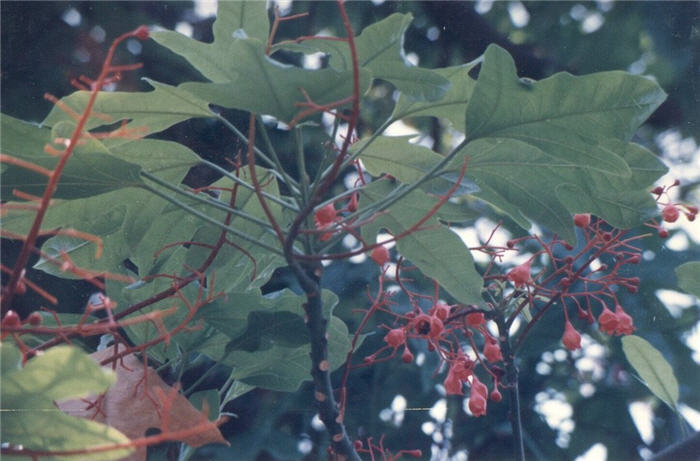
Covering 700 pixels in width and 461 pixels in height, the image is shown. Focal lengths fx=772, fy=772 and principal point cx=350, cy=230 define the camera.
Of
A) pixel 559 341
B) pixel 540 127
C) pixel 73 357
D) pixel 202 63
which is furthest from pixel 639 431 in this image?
pixel 73 357

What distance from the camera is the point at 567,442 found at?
1.46 m

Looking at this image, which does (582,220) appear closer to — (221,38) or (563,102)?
(563,102)

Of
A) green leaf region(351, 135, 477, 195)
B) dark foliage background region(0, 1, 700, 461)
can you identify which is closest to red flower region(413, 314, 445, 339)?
green leaf region(351, 135, 477, 195)

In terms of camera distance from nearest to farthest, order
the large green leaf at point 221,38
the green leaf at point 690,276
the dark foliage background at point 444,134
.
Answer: the large green leaf at point 221,38 → the green leaf at point 690,276 → the dark foliage background at point 444,134

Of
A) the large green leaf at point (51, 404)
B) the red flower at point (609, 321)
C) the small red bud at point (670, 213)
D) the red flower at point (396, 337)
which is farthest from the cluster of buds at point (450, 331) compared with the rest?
the large green leaf at point (51, 404)

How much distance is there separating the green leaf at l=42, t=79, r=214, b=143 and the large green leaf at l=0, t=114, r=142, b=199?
0.05 m

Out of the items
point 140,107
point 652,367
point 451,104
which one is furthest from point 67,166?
point 652,367

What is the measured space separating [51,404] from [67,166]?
194 mm

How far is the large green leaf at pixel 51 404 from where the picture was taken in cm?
40

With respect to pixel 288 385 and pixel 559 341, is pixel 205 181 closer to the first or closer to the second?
pixel 288 385

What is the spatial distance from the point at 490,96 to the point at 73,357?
14.0 inches

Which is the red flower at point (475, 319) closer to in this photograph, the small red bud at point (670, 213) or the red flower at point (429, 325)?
the red flower at point (429, 325)

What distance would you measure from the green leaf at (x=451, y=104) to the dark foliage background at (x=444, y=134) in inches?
23.1

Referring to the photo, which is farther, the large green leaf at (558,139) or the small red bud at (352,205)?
the small red bud at (352,205)
